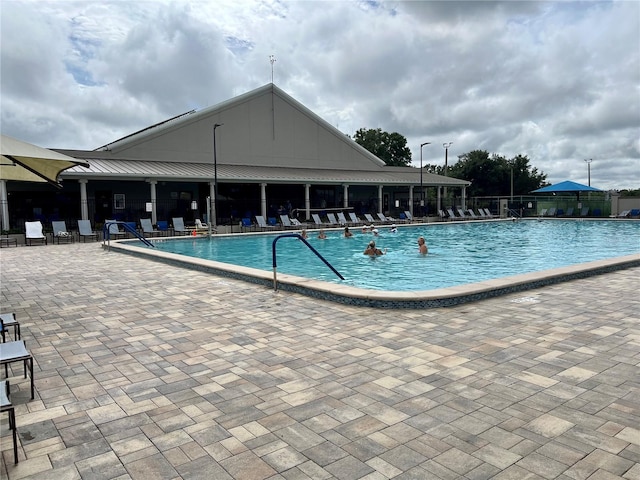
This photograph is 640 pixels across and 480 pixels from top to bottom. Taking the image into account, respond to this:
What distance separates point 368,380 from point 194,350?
1.96 meters

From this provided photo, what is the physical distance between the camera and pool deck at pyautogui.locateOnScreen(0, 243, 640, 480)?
2.76 meters

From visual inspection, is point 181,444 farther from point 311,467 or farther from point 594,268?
→ point 594,268

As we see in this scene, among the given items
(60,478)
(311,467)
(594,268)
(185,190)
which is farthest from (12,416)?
(185,190)

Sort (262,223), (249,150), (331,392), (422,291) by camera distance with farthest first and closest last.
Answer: (249,150), (262,223), (422,291), (331,392)

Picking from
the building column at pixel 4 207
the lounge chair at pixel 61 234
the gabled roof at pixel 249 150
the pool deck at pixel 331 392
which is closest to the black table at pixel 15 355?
the pool deck at pixel 331 392

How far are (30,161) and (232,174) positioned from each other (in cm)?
2112

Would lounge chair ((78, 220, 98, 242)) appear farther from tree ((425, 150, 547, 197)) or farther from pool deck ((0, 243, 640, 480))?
tree ((425, 150, 547, 197))

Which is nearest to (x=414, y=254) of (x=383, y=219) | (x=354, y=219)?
(x=354, y=219)

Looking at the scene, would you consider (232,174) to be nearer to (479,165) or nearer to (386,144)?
(386,144)

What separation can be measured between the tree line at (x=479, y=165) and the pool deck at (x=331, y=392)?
181 feet

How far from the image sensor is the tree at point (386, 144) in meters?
60.2

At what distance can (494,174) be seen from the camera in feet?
203

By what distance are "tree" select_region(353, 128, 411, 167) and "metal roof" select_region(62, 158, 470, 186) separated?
917 inches

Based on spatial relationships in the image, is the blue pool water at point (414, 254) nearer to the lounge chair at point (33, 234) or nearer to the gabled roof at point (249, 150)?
the lounge chair at point (33, 234)
